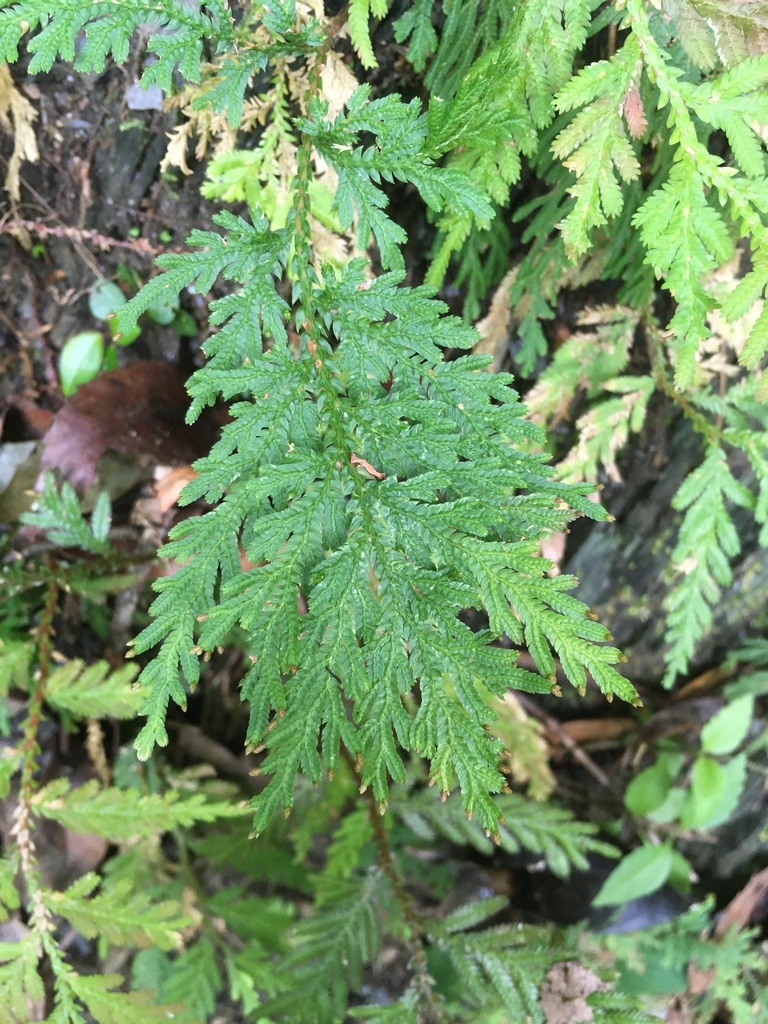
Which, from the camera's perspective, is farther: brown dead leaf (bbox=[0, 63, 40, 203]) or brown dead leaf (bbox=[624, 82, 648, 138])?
brown dead leaf (bbox=[0, 63, 40, 203])

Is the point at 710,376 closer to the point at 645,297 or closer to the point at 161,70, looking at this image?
the point at 645,297

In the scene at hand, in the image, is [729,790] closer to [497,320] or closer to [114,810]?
[497,320]

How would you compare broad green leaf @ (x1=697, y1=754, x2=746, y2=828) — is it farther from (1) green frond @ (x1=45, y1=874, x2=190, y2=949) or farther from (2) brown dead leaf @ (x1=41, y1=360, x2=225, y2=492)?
(2) brown dead leaf @ (x1=41, y1=360, x2=225, y2=492)

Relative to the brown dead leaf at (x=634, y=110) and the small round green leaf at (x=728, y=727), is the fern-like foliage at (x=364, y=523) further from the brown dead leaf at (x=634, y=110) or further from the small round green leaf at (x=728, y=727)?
the small round green leaf at (x=728, y=727)

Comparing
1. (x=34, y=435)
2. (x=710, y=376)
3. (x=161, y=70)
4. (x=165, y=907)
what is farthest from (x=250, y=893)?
(x=161, y=70)

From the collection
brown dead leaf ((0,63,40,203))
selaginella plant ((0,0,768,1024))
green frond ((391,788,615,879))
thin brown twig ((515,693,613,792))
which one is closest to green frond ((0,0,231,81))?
selaginella plant ((0,0,768,1024))

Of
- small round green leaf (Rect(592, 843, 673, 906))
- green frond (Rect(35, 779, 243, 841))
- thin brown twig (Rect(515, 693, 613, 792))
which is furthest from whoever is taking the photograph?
thin brown twig (Rect(515, 693, 613, 792))

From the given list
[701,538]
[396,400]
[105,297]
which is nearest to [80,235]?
[105,297]
